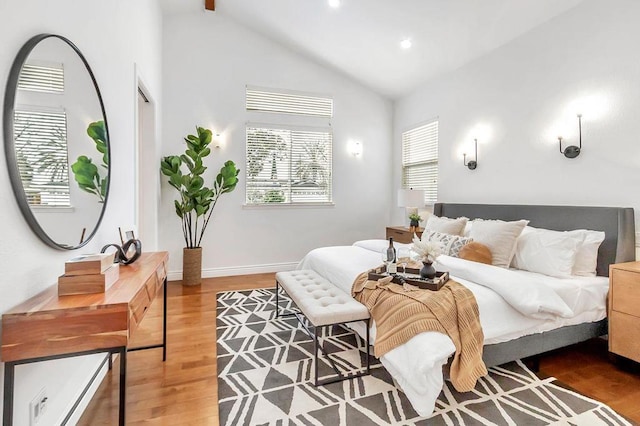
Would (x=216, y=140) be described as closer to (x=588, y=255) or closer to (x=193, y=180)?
(x=193, y=180)

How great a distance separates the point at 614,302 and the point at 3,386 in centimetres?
349

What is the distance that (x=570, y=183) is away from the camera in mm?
3018

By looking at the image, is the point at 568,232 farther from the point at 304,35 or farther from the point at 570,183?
the point at 304,35

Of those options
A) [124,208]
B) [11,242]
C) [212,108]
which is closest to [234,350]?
[124,208]

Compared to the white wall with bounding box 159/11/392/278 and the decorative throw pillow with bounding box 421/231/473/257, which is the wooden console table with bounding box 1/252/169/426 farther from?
the white wall with bounding box 159/11/392/278

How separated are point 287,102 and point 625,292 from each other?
4574 mm

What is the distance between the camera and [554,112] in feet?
10.3

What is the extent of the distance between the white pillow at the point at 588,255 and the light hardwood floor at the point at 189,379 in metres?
0.64

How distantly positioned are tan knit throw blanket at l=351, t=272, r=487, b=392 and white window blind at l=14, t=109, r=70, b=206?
1881 millimetres

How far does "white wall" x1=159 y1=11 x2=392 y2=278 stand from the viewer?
4.59 meters

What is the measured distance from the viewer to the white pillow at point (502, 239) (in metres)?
2.87

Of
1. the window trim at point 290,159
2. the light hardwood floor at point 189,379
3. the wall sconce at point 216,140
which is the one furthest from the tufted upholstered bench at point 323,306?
the wall sconce at point 216,140

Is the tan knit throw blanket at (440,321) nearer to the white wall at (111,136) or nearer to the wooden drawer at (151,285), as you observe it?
the wooden drawer at (151,285)

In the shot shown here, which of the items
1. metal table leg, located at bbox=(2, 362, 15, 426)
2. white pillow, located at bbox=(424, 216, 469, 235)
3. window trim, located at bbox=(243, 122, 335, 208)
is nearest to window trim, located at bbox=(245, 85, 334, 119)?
window trim, located at bbox=(243, 122, 335, 208)
